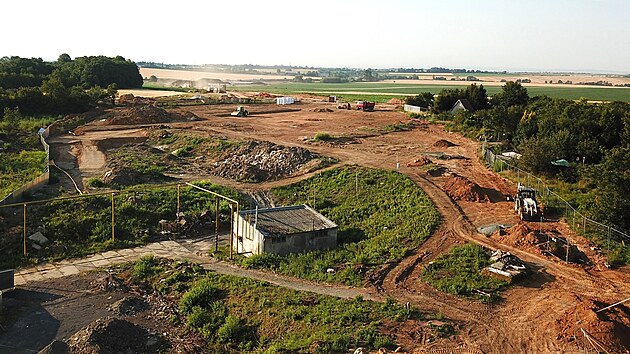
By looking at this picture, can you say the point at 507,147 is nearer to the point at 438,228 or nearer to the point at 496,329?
the point at 438,228

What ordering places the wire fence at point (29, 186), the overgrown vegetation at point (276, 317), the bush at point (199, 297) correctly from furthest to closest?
the wire fence at point (29, 186)
the bush at point (199, 297)
the overgrown vegetation at point (276, 317)

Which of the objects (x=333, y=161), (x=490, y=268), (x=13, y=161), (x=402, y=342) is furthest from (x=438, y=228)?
(x=13, y=161)

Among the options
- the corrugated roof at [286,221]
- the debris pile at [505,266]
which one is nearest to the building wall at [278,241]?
the corrugated roof at [286,221]

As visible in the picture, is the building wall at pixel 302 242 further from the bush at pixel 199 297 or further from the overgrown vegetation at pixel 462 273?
the overgrown vegetation at pixel 462 273

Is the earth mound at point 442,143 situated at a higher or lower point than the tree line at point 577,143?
lower

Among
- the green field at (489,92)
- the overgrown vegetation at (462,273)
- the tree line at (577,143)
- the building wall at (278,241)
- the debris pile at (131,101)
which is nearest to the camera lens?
the overgrown vegetation at (462,273)

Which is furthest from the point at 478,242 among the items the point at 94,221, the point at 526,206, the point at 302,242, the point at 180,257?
the point at 94,221
